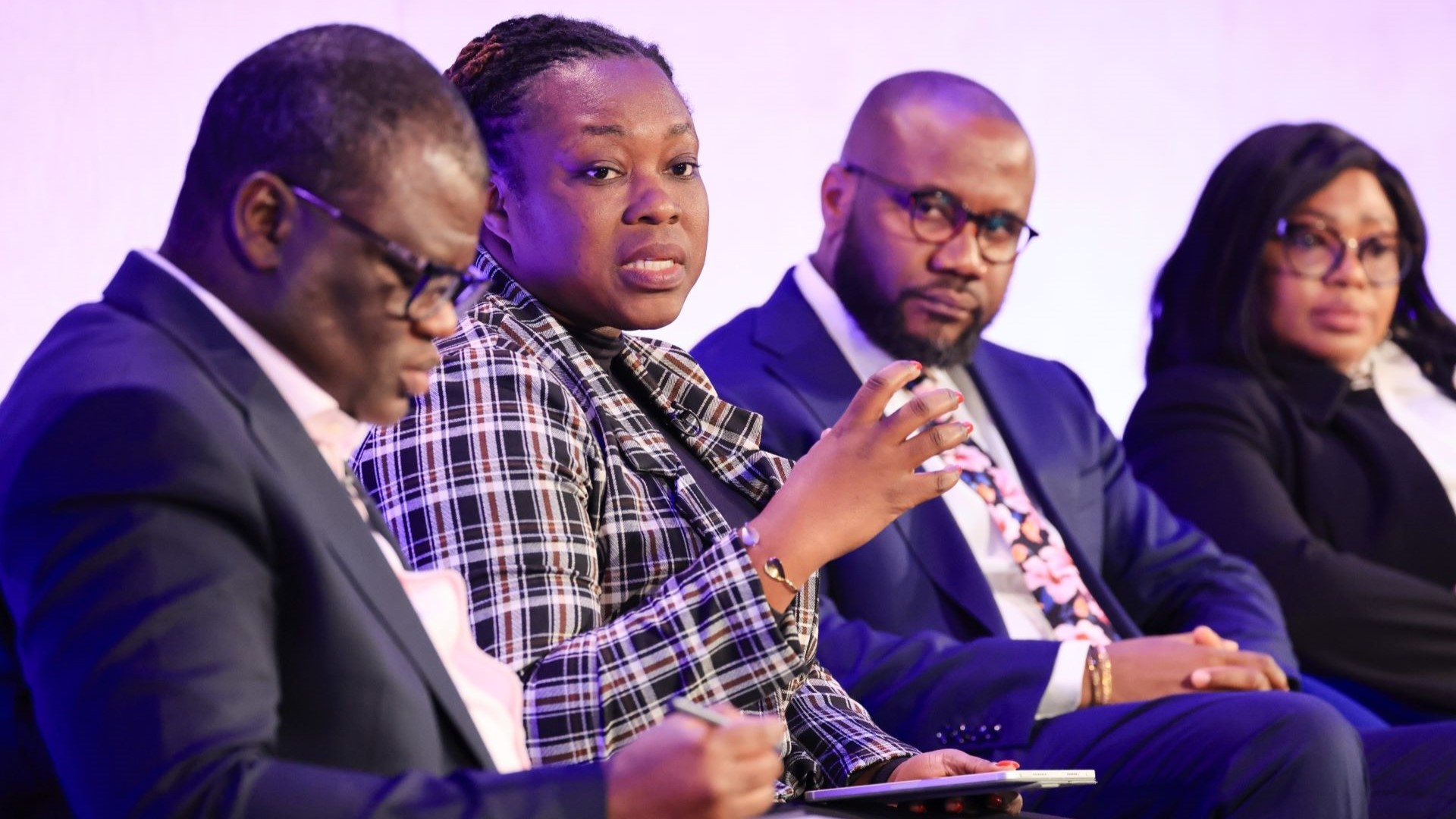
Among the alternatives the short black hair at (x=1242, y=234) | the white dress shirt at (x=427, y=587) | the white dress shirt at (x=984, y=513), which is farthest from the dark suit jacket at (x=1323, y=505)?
the white dress shirt at (x=427, y=587)

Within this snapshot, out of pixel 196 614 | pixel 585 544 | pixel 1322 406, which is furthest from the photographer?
pixel 1322 406

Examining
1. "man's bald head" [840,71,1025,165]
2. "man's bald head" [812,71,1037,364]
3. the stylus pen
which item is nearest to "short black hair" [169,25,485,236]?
the stylus pen

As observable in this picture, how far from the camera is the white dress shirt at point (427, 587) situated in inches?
45.6

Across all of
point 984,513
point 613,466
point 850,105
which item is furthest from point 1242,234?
point 613,466

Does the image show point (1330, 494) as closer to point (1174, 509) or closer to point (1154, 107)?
point (1174, 509)

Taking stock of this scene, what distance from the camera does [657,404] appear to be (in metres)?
1.95

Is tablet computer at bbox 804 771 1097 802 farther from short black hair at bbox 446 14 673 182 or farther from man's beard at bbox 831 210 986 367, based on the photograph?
man's beard at bbox 831 210 986 367

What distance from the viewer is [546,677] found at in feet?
5.05

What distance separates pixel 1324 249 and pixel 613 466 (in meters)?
2.22

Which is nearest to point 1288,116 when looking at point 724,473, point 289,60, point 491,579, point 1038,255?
point 1038,255

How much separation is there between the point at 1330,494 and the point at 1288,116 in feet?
5.05

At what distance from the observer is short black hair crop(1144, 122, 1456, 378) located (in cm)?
345

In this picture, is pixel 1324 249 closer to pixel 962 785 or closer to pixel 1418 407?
pixel 1418 407

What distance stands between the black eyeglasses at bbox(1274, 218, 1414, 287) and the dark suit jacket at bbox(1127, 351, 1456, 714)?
199mm
